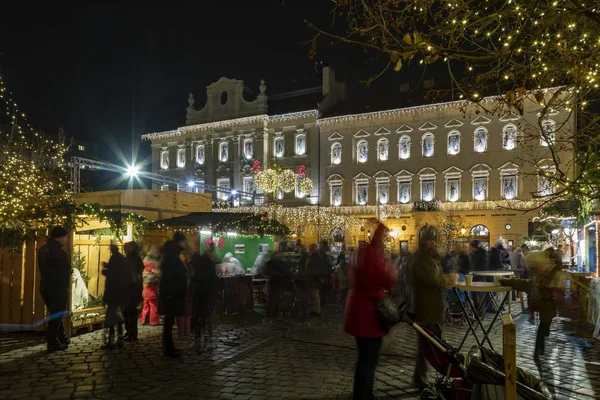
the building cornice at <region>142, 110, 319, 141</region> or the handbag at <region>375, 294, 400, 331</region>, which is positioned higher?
the building cornice at <region>142, 110, 319, 141</region>

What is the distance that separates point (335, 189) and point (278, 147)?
629 centimetres

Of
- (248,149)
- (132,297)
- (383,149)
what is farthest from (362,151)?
(132,297)

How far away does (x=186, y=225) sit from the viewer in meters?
13.4

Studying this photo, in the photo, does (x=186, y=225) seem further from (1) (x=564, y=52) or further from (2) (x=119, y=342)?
(1) (x=564, y=52)

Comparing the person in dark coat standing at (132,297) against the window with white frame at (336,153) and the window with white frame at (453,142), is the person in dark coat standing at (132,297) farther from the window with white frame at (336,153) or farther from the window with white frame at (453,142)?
the window with white frame at (336,153)

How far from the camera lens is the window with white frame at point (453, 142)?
119 feet

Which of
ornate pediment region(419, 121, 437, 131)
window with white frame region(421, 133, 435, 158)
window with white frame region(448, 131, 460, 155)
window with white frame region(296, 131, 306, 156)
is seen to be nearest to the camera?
window with white frame region(448, 131, 460, 155)

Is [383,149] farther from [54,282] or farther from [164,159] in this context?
[54,282]

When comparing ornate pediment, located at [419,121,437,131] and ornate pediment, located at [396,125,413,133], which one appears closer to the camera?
ornate pediment, located at [419,121,437,131]

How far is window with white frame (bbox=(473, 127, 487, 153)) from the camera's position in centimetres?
3528

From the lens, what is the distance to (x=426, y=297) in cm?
630

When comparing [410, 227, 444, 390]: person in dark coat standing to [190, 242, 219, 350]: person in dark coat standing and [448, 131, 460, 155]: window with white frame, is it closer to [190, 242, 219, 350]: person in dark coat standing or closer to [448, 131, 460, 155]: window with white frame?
[190, 242, 219, 350]: person in dark coat standing

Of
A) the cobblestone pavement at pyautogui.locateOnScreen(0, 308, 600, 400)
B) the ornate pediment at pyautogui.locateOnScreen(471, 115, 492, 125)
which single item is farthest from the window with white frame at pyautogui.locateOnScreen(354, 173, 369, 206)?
the cobblestone pavement at pyautogui.locateOnScreen(0, 308, 600, 400)

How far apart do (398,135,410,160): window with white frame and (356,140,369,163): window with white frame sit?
2.58 m
